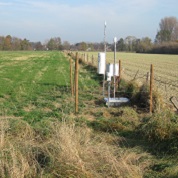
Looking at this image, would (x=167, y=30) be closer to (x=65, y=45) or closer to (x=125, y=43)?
(x=125, y=43)

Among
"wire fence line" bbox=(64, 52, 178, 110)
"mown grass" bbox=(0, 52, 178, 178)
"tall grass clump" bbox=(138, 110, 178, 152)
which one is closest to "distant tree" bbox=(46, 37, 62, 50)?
"wire fence line" bbox=(64, 52, 178, 110)

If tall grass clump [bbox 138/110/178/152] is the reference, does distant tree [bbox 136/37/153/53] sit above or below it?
above

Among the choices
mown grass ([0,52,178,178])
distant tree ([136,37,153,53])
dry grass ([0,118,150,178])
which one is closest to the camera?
dry grass ([0,118,150,178])

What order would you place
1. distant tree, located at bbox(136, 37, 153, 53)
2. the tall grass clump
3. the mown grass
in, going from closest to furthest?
the mown grass < the tall grass clump < distant tree, located at bbox(136, 37, 153, 53)

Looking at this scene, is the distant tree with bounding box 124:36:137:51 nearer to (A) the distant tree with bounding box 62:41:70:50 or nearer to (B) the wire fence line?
(A) the distant tree with bounding box 62:41:70:50

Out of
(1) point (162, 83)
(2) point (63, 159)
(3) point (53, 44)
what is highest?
(3) point (53, 44)

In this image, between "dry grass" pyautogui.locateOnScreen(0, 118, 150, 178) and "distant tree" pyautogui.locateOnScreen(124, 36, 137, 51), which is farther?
"distant tree" pyautogui.locateOnScreen(124, 36, 137, 51)

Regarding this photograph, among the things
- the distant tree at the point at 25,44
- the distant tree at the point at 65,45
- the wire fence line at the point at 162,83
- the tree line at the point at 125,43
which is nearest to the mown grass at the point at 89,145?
the wire fence line at the point at 162,83

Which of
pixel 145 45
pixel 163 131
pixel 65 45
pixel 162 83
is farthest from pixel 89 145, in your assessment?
pixel 65 45

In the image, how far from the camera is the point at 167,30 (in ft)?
494

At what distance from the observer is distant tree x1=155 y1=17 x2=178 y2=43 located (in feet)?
486

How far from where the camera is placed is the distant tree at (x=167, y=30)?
148250mm

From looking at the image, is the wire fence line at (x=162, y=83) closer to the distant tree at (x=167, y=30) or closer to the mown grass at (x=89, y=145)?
the mown grass at (x=89, y=145)

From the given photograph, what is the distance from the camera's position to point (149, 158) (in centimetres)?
692
